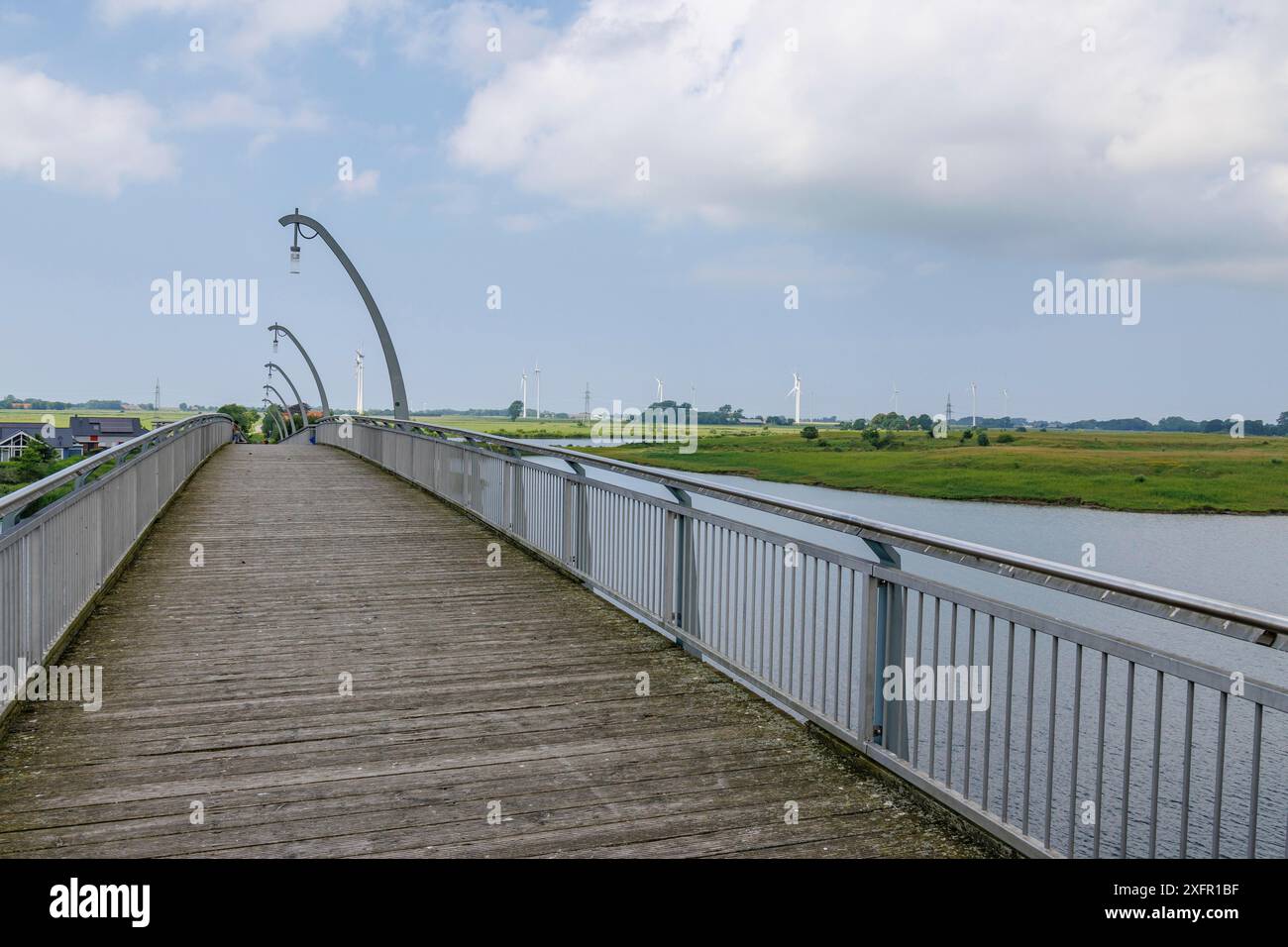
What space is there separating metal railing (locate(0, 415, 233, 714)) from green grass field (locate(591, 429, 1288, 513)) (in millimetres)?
58038

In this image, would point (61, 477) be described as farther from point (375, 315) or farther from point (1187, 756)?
point (375, 315)

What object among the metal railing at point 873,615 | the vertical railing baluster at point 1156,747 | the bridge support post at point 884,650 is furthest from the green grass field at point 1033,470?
the vertical railing baluster at point 1156,747

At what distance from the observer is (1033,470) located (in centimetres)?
8869

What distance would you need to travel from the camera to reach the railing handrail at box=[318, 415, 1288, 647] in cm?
264

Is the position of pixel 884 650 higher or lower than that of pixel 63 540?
lower

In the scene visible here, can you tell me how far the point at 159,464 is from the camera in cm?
1316

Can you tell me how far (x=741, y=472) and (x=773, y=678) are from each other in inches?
3153

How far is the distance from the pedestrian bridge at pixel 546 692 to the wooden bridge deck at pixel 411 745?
0.7 inches

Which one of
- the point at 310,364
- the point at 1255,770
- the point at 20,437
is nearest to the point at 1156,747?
the point at 1255,770

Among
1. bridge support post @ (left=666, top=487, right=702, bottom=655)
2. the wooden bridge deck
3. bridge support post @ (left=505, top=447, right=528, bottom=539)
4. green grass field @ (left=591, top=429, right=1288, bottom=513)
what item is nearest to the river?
bridge support post @ (left=666, top=487, right=702, bottom=655)

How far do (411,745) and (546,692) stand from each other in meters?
1.10

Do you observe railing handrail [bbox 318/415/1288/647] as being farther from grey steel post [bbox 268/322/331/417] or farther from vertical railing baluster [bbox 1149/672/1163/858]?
grey steel post [bbox 268/322/331/417]
